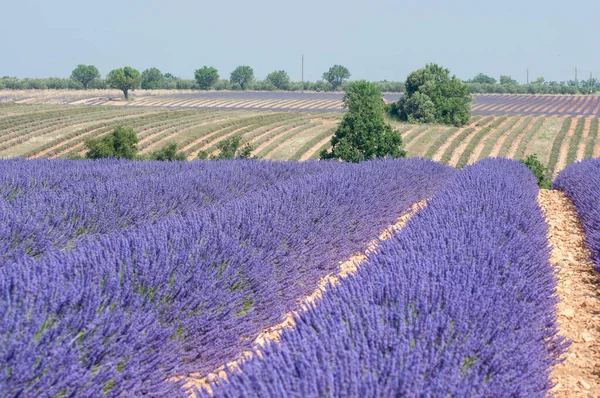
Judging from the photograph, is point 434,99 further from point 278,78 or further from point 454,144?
point 278,78

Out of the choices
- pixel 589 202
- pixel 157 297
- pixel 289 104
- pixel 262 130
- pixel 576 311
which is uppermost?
pixel 289 104

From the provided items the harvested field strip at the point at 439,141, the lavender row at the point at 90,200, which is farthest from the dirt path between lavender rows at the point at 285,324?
the harvested field strip at the point at 439,141

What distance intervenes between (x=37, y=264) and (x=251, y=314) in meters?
1.43

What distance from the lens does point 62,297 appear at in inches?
118

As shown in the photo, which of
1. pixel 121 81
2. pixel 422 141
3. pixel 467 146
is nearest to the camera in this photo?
pixel 467 146

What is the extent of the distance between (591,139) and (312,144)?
17.5 metres

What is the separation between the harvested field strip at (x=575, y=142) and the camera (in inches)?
1268

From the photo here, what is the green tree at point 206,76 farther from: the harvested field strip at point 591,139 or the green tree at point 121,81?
the harvested field strip at point 591,139

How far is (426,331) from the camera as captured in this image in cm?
279

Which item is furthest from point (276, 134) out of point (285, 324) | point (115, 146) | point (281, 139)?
point (285, 324)

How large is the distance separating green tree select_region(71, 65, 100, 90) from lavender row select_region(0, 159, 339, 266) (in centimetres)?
9458

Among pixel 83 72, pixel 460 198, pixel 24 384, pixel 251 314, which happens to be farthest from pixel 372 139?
pixel 83 72

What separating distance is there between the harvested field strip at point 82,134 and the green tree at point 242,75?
56056 mm

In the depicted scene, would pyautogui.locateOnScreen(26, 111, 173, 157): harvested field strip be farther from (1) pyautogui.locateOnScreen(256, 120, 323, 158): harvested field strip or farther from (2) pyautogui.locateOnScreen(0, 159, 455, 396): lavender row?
(2) pyautogui.locateOnScreen(0, 159, 455, 396): lavender row
